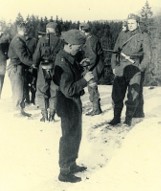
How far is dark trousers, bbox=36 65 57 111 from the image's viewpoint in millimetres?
5000

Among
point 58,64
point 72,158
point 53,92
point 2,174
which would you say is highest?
point 58,64

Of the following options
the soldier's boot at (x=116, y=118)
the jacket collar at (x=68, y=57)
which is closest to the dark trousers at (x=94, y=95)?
the soldier's boot at (x=116, y=118)

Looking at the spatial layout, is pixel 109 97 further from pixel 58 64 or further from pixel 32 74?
pixel 58 64

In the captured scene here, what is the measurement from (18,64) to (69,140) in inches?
65.6

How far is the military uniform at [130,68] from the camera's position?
5.07m

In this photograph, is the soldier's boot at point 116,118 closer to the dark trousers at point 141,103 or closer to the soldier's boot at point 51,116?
the dark trousers at point 141,103

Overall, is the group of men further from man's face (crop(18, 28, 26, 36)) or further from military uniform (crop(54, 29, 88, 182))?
military uniform (crop(54, 29, 88, 182))

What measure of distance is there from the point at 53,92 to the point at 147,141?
995 millimetres

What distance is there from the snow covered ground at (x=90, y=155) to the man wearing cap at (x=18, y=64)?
386 mm

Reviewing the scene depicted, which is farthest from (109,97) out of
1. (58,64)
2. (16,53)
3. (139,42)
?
(58,64)

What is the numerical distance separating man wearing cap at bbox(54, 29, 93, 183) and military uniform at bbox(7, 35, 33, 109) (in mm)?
1285

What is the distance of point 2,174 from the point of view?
469 centimetres

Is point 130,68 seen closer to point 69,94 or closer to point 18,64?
point 18,64

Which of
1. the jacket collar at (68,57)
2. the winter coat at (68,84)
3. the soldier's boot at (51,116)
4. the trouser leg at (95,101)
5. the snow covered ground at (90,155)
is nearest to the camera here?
the winter coat at (68,84)
